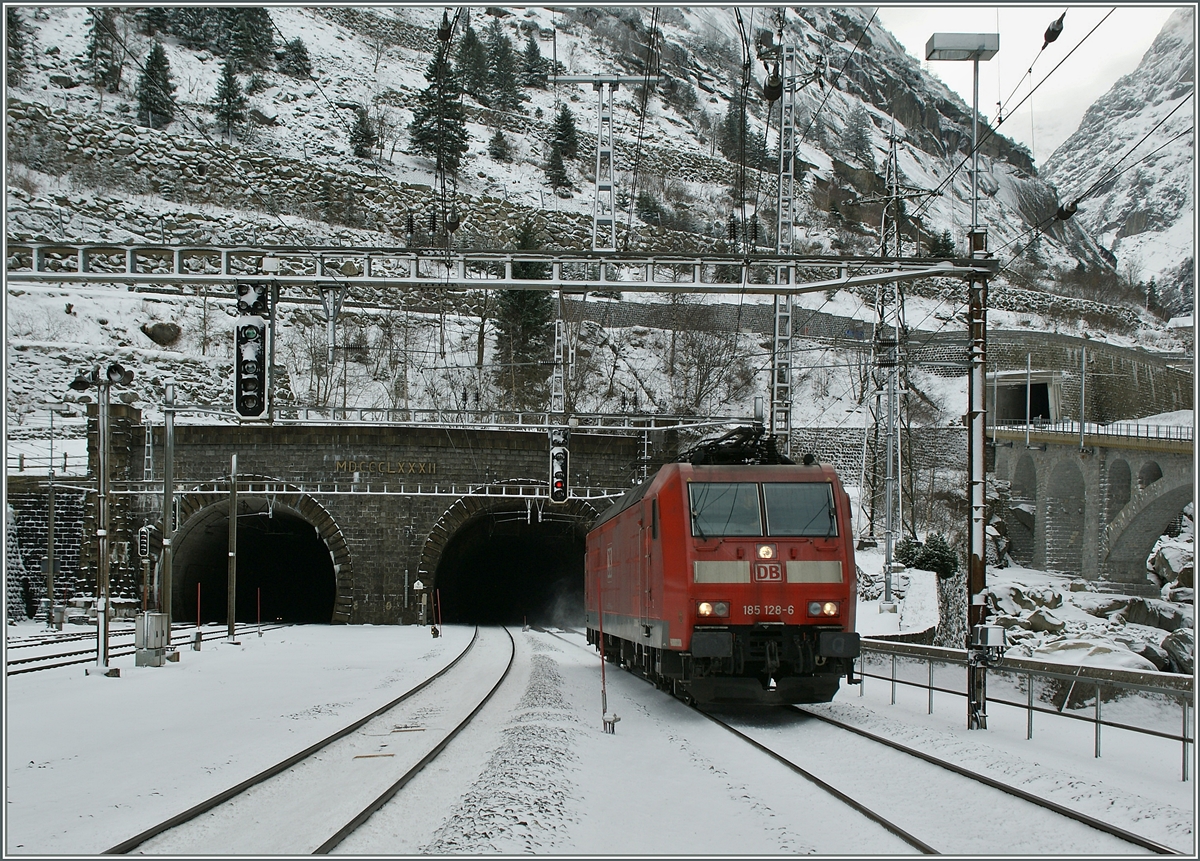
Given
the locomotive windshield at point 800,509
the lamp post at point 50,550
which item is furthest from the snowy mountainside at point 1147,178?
the locomotive windshield at point 800,509

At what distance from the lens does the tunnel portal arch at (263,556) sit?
37.8 m

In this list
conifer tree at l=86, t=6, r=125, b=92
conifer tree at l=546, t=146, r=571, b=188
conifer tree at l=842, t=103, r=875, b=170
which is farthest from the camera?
conifer tree at l=842, t=103, r=875, b=170

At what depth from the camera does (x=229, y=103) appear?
274 feet

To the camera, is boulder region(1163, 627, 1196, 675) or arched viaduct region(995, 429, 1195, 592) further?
arched viaduct region(995, 429, 1195, 592)

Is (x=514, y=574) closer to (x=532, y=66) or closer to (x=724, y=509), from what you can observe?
(x=724, y=509)

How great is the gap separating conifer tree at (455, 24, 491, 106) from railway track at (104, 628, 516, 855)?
8851 cm

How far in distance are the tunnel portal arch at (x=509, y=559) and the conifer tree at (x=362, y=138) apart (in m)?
41.2

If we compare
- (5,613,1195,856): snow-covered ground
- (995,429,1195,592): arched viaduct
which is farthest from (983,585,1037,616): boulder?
(5,613,1195,856): snow-covered ground

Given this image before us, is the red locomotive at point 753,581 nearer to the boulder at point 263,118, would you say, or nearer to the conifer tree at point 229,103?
the conifer tree at point 229,103

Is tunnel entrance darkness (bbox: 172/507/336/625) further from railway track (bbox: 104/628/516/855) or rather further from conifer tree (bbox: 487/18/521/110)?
conifer tree (bbox: 487/18/521/110)

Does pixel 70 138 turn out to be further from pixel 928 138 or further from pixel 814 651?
pixel 928 138

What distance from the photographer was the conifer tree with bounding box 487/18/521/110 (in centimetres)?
9662

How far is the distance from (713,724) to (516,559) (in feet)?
135

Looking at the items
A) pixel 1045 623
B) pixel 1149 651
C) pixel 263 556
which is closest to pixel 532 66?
pixel 263 556
